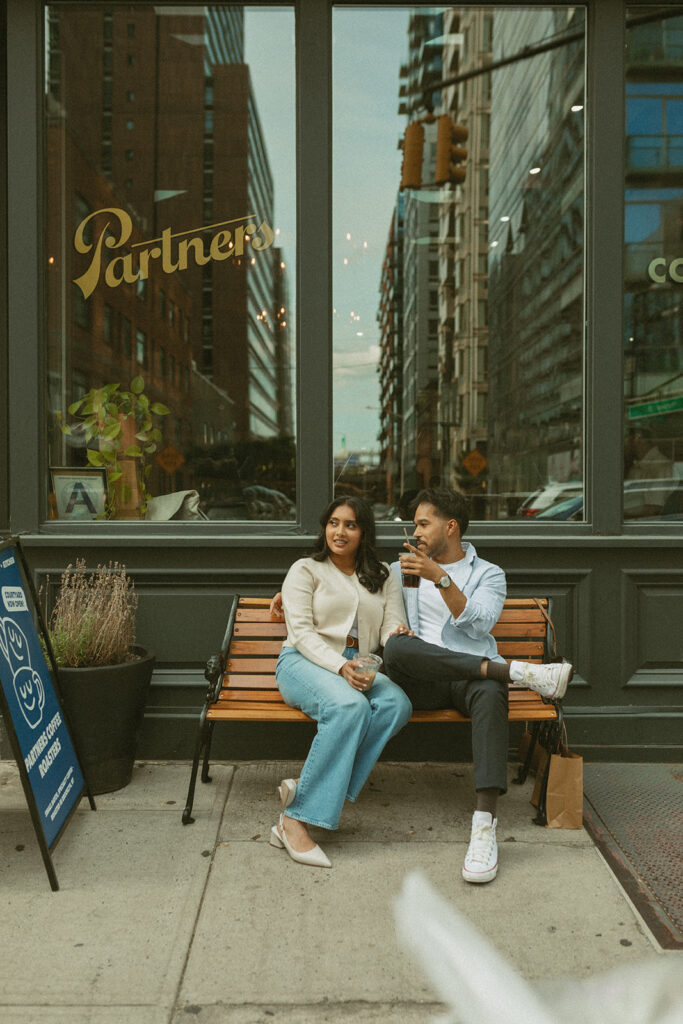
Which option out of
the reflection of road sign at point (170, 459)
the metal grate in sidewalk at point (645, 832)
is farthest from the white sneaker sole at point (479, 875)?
the reflection of road sign at point (170, 459)

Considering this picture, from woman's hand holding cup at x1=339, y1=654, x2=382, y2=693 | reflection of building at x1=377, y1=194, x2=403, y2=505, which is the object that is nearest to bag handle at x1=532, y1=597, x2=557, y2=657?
woman's hand holding cup at x1=339, y1=654, x2=382, y2=693

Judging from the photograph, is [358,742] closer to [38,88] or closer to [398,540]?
[398,540]

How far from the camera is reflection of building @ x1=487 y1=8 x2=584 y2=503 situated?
5.29 m

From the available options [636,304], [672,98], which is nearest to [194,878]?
[636,304]

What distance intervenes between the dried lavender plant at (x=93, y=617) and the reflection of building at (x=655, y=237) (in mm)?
3114

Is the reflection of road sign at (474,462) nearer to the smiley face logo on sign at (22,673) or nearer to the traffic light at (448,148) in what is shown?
the traffic light at (448,148)

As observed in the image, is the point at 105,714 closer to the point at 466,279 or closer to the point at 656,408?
the point at 656,408

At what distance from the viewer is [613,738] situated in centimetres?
474

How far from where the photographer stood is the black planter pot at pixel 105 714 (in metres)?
4.04

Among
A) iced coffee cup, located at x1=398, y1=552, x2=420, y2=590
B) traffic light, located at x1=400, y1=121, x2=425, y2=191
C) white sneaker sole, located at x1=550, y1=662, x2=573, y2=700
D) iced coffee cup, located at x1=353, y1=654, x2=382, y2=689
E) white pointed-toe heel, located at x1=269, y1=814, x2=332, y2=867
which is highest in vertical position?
traffic light, located at x1=400, y1=121, x2=425, y2=191

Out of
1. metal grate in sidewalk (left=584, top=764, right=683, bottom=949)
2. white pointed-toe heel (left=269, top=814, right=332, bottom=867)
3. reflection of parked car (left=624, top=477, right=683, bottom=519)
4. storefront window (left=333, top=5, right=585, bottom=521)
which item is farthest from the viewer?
storefront window (left=333, top=5, right=585, bottom=521)

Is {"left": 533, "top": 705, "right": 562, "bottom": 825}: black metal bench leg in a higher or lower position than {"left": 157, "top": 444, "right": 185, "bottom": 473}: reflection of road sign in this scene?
lower

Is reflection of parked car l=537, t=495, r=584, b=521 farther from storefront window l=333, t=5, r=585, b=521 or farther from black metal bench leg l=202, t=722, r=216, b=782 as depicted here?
black metal bench leg l=202, t=722, r=216, b=782

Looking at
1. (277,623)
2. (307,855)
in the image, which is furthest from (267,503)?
(307,855)
